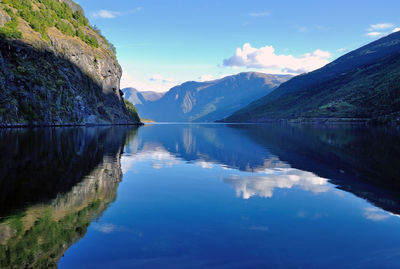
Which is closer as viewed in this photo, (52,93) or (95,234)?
(95,234)

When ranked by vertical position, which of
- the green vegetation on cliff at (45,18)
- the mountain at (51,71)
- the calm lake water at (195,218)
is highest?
the green vegetation on cliff at (45,18)

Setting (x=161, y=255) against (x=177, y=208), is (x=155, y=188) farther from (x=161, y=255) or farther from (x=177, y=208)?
(x=161, y=255)

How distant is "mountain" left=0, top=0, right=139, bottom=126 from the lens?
9106 centimetres

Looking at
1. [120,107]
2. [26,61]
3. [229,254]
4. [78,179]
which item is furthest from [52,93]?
[229,254]

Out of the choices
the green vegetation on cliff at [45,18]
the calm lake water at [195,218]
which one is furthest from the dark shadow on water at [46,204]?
the green vegetation on cliff at [45,18]

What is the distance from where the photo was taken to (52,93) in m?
103

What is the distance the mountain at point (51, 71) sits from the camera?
91.1m

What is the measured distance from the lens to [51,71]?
109750 millimetres

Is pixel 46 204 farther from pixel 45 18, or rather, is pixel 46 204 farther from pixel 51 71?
pixel 45 18

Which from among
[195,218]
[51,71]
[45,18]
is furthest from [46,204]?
[45,18]

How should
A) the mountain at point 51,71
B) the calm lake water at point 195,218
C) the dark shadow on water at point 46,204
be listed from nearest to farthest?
1. the calm lake water at point 195,218
2. the dark shadow on water at point 46,204
3. the mountain at point 51,71

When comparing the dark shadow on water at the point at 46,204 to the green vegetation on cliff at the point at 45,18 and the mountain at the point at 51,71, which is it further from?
the green vegetation on cliff at the point at 45,18

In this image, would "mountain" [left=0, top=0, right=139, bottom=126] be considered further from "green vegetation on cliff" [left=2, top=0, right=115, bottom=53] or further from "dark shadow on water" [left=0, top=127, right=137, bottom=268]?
"dark shadow on water" [left=0, top=127, right=137, bottom=268]

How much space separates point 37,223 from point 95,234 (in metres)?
2.68
